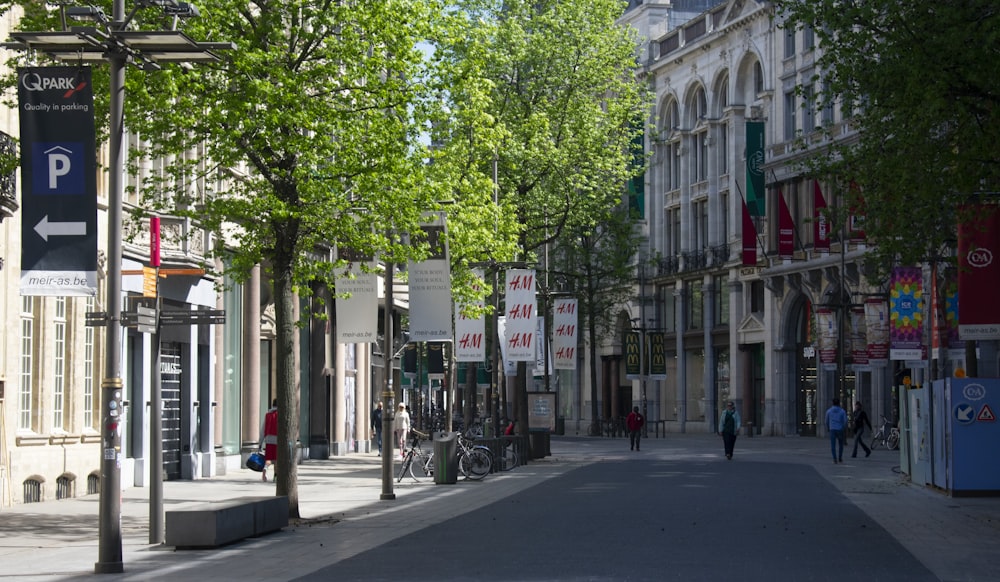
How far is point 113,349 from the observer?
15.8 metres

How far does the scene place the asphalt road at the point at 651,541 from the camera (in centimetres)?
1492

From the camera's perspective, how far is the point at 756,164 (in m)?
73.1

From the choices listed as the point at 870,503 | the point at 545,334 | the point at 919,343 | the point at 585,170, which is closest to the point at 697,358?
the point at 545,334

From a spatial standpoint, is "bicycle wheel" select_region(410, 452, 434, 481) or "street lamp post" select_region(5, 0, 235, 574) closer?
"street lamp post" select_region(5, 0, 235, 574)

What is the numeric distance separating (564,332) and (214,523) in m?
28.2

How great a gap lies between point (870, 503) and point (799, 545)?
935 cm

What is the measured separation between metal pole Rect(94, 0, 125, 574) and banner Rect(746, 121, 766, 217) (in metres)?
59.1

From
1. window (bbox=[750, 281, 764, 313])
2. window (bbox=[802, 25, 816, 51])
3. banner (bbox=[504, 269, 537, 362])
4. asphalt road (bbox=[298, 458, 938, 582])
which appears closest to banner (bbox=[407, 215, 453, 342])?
asphalt road (bbox=[298, 458, 938, 582])

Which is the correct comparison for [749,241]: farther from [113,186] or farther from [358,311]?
[113,186]

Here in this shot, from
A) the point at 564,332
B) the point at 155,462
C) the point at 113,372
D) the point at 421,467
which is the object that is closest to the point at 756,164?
the point at 564,332

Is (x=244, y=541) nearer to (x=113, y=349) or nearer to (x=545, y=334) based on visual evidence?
(x=113, y=349)

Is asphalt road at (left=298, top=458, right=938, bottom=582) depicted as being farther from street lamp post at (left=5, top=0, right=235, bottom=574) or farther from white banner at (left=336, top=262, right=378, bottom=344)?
white banner at (left=336, top=262, right=378, bottom=344)

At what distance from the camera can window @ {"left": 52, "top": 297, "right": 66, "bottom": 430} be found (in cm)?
2805

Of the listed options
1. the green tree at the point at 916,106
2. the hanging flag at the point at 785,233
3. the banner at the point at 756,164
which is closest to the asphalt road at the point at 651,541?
the green tree at the point at 916,106
